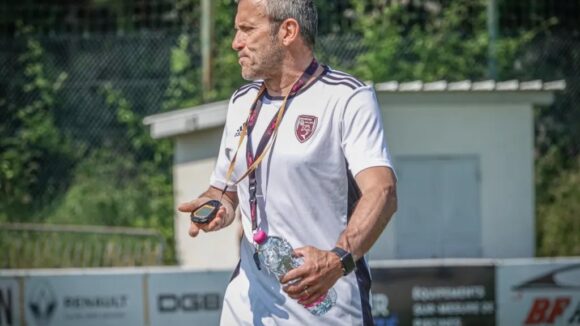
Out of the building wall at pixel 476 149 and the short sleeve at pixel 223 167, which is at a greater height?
the short sleeve at pixel 223 167

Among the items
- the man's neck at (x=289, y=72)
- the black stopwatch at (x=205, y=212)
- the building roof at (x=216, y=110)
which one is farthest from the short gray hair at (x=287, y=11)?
the building roof at (x=216, y=110)

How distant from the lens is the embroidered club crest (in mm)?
4102

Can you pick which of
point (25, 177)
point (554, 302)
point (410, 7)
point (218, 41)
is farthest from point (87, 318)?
point (410, 7)

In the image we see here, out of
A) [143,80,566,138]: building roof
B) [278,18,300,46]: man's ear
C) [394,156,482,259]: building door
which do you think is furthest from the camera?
[394,156,482,259]: building door

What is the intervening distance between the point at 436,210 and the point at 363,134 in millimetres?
9608

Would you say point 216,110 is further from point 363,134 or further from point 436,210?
point 363,134

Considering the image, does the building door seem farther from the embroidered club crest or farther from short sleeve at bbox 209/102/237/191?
the embroidered club crest

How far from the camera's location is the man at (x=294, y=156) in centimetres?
409

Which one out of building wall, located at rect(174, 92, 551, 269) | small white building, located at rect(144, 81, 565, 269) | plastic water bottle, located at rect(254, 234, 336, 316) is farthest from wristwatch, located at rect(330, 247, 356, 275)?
building wall, located at rect(174, 92, 551, 269)

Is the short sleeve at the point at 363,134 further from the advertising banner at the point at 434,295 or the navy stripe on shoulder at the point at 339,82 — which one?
the advertising banner at the point at 434,295

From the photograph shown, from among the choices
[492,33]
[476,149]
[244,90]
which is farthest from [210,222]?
[492,33]

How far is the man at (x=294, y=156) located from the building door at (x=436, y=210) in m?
9.04

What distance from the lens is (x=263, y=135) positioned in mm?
4207

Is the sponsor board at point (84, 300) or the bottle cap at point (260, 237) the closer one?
the bottle cap at point (260, 237)
